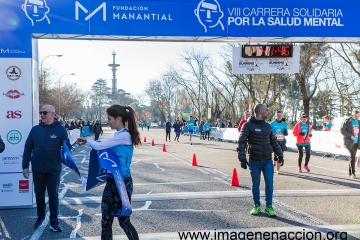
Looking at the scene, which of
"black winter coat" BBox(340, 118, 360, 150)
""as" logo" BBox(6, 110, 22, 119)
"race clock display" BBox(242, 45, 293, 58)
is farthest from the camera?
"black winter coat" BBox(340, 118, 360, 150)

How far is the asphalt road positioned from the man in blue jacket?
52 centimetres

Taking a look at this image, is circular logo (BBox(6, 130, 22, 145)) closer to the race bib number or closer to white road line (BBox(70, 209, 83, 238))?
white road line (BBox(70, 209, 83, 238))

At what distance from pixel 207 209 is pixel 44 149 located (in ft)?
10.2

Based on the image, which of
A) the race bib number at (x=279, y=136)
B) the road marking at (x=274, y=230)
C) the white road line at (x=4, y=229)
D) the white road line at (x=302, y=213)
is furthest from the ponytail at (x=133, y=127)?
the race bib number at (x=279, y=136)

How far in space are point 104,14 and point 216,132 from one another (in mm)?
27364

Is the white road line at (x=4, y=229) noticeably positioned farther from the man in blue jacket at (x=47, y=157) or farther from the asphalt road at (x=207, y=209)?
the man in blue jacket at (x=47, y=157)

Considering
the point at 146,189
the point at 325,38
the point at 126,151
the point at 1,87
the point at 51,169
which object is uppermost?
the point at 325,38

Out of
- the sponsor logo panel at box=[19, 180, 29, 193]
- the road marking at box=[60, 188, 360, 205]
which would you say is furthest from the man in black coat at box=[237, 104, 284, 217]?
the sponsor logo panel at box=[19, 180, 29, 193]

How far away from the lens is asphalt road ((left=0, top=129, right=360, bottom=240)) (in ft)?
20.3

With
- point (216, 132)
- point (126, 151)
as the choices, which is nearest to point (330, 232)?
point (126, 151)

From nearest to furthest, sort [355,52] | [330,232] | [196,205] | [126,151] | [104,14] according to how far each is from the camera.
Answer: [126,151] → [330,232] → [196,205] → [104,14] → [355,52]

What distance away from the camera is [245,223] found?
650 centimetres

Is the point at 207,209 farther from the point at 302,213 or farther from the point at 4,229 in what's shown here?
the point at 4,229

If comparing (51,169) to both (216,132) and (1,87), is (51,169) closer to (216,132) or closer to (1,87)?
(1,87)
